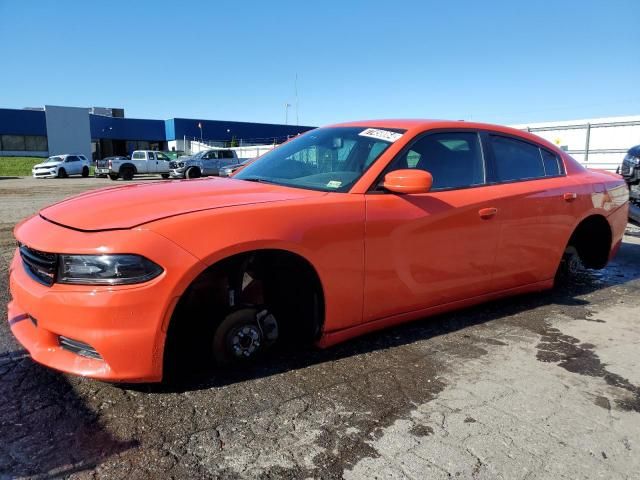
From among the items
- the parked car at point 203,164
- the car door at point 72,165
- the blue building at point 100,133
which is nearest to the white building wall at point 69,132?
the blue building at point 100,133

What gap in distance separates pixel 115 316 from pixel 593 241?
14.8 ft

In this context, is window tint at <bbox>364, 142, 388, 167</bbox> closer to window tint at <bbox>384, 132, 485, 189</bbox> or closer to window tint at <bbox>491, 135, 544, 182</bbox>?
window tint at <bbox>384, 132, 485, 189</bbox>

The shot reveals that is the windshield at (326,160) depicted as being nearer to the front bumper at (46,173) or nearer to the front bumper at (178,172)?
the front bumper at (178,172)

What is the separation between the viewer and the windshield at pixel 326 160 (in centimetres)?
327

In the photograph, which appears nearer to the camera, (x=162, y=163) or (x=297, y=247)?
(x=297, y=247)

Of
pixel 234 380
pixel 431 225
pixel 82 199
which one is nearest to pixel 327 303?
pixel 234 380

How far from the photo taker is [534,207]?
389cm

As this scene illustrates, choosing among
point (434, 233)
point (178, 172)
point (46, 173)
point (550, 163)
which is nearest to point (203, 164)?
point (178, 172)

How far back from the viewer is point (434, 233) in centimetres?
328

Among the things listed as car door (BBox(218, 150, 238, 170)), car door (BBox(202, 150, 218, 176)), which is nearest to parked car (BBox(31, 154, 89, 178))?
car door (BBox(202, 150, 218, 176))

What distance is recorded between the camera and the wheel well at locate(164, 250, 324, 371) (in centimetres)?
277

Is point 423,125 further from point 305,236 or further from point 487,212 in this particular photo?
point 305,236

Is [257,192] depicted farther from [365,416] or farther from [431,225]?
[365,416]

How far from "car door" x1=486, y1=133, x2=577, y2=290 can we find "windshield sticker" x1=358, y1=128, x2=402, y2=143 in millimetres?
906
